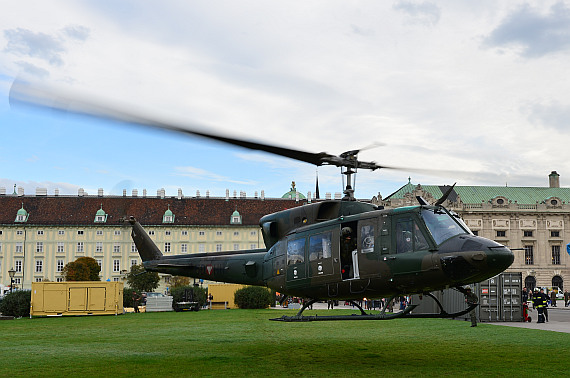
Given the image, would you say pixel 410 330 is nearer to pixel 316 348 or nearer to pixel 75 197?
pixel 316 348

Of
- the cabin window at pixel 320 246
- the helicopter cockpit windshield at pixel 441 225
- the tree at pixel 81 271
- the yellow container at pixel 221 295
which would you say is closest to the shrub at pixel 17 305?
the yellow container at pixel 221 295

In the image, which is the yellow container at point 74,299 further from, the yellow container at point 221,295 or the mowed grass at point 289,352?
the mowed grass at point 289,352

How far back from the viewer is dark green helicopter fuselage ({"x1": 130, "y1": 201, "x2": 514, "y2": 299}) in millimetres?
12555

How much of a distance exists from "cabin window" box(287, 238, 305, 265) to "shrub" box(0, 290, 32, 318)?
30.9m

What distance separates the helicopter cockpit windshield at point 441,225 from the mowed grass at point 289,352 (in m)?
2.90

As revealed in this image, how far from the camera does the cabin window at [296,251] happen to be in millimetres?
15289

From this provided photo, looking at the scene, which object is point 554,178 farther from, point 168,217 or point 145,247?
point 145,247

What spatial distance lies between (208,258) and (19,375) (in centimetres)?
773

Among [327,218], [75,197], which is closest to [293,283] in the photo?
[327,218]

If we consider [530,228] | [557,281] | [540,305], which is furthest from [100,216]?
[557,281]

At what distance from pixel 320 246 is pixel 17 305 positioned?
108 feet

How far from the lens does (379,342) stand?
730 inches

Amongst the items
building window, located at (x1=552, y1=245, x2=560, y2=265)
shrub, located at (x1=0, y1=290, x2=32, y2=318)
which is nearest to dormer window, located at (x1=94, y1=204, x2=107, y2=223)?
shrub, located at (x1=0, y1=290, x2=32, y2=318)

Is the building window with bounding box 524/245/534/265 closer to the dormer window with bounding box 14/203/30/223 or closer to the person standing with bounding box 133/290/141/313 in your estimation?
the person standing with bounding box 133/290/141/313
